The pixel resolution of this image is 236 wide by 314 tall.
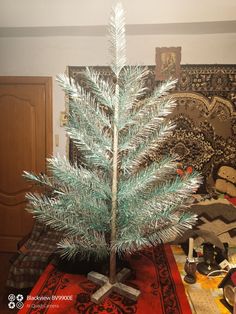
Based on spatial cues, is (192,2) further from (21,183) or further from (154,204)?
(21,183)

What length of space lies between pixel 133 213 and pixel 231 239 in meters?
1.05

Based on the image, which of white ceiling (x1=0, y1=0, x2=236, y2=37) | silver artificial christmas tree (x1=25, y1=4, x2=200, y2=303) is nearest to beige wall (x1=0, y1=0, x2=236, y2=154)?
white ceiling (x1=0, y1=0, x2=236, y2=37)

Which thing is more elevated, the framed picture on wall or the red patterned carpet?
the framed picture on wall

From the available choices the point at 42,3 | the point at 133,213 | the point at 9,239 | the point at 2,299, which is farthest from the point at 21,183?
the point at 133,213

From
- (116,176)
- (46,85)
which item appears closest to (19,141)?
(46,85)

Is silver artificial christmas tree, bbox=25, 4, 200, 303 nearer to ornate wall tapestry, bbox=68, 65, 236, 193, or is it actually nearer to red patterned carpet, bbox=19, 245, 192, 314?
red patterned carpet, bbox=19, 245, 192, 314

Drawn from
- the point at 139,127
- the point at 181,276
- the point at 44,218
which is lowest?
the point at 181,276

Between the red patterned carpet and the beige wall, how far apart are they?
1472mm

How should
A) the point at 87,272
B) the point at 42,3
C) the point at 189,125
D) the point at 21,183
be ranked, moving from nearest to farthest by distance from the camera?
the point at 87,272 < the point at 42,3 < the point at 189,125 < the point at 21,183

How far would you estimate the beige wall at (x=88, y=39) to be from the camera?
6.38ft

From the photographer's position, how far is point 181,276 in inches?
50.0

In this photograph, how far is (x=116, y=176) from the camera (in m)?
0.95

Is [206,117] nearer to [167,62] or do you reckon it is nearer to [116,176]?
[167,62]

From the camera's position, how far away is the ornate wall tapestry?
2.27 m
